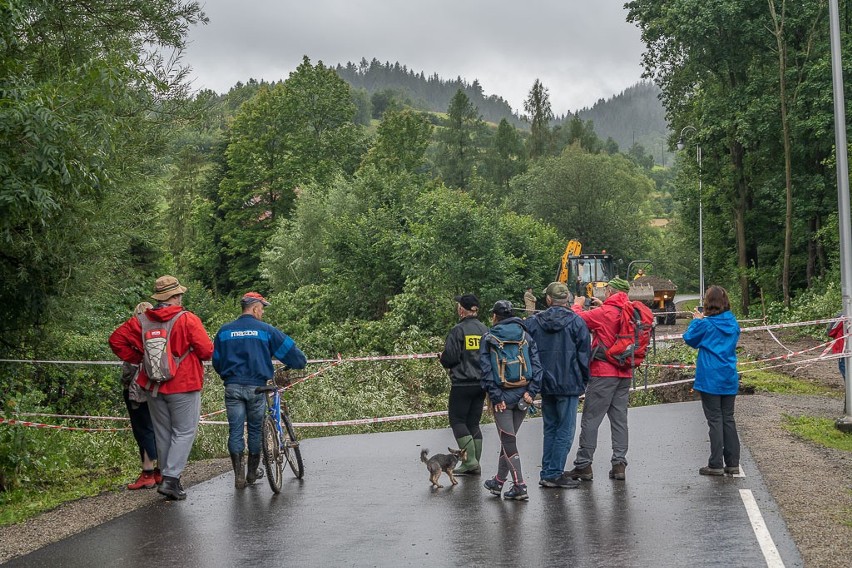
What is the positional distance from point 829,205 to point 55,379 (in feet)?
110

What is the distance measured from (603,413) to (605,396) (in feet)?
0.61

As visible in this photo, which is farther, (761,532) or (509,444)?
(509,444)

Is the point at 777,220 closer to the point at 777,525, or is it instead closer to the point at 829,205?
the point at 829,205

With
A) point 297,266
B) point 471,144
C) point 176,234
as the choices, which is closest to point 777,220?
point 297,266

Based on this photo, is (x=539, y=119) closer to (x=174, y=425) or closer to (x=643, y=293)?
(x=643, y=293)

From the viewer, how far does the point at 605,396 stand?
1081 centimetres

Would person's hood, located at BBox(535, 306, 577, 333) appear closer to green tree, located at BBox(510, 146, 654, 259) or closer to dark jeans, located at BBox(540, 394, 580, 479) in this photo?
dark jeans, located at BBox(540, 394, 580, 479)

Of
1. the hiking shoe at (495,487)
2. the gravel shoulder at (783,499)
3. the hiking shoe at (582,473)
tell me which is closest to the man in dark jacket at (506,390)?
the hiking shoe at (495,487)

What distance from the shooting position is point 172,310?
10.4 m

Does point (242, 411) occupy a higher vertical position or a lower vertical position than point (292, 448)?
higher

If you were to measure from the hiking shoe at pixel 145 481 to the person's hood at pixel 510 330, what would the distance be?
3817 mm

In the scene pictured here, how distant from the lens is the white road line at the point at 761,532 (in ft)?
23.6

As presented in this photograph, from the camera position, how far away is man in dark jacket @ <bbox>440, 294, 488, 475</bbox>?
36.1 ft

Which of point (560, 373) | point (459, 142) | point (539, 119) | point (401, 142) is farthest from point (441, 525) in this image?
point (539, 119)
